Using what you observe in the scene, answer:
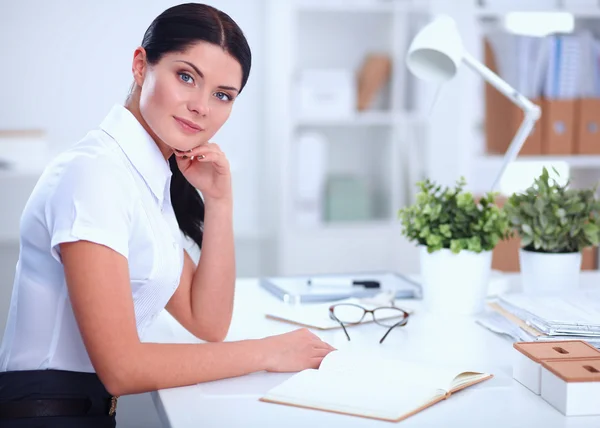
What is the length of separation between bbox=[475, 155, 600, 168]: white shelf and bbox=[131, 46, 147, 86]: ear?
2244mm

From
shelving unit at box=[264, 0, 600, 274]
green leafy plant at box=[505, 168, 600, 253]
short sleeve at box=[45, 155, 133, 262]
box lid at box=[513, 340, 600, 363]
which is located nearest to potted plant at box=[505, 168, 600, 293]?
green leafy plant at box=[505, 168, 600, 253]

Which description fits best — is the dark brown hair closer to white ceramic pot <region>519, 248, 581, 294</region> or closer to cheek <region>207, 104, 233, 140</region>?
cheek <region>207, 104, 233, 140</region>

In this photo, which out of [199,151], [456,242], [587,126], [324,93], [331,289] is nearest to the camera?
[199,151]

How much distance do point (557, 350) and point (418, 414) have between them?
0.93 ft

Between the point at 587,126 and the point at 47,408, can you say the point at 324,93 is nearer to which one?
the point at 587,126

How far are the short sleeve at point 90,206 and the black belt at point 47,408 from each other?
21 centimetres

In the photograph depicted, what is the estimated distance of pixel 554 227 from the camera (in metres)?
1.69

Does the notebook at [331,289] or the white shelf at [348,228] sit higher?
the notebook at [331,289]

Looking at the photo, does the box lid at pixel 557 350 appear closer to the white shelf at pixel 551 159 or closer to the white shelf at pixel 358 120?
the white shelf at pixel 551 159

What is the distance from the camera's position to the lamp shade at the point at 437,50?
1.81m

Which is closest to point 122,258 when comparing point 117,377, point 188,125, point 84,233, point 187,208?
point 84,233

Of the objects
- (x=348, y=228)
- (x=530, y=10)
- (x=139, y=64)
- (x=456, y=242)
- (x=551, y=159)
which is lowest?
(x=348, y=228)

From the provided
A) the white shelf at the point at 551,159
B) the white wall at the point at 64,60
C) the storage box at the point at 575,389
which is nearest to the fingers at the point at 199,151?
the storage box at the point at 575,389

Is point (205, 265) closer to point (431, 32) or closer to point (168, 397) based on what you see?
point (168, 397)
